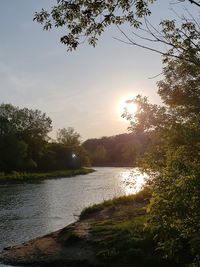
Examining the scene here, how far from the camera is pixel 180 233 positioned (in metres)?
10.3

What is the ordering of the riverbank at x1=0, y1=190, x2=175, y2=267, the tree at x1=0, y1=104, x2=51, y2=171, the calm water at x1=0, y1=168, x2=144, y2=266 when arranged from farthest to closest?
the tree at x1=0, y1=104, x2=51, y2=171
the calm water at x1=0, y1=168, x2=144, y2=266
the riverbank at x1=0, y1=190, x2=175, y2=267

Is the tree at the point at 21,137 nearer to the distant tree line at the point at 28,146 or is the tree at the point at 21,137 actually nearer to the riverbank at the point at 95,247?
the distant tree line at the point at 28,146

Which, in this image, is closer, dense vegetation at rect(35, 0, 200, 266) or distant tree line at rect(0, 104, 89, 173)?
dense vegetation at rect(35, 0, 200, 266)

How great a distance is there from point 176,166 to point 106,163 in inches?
7004

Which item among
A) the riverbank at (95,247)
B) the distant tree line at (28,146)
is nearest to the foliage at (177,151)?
the riverbank at (95,247)

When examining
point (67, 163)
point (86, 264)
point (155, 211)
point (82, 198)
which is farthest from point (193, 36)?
point (67, 163)

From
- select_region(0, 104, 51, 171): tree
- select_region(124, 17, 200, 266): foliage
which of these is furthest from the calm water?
select_region(0, 104, 51, 171): tree

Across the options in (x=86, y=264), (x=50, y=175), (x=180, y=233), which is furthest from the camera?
(x=50, y=175)

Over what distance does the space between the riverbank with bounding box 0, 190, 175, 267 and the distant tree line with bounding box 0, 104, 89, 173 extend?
72429mm

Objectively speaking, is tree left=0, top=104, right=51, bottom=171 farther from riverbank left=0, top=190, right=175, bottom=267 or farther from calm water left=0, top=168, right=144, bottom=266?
riverbank left=0, top=190, right=175, bottom=267

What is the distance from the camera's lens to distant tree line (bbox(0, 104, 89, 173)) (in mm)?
96438

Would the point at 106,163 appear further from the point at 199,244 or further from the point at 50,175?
the point at 199,244

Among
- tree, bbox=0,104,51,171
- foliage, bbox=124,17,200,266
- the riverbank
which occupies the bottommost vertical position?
the riverbank

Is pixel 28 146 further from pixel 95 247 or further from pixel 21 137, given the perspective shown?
pixel 95 247
